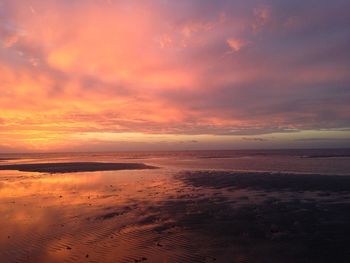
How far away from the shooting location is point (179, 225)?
17.4 metres

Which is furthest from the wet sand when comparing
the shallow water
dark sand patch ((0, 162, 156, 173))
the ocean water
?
dark sand patch ((0, 162, 156, 173))

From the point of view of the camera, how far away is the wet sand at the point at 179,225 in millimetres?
12836

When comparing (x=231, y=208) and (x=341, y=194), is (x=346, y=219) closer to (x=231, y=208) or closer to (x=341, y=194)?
(x=231, y=208)

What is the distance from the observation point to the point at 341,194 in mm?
25719

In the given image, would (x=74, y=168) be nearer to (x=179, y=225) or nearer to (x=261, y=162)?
(x=261, y=162)

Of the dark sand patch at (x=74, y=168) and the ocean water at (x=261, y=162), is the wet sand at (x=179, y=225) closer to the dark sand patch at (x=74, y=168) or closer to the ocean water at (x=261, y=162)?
the ocean water at (x=261, y=162)

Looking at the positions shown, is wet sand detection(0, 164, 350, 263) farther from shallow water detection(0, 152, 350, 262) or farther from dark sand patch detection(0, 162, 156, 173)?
dark sand patch detection(0, 162, 156, 173)

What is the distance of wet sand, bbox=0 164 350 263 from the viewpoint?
12.8 metres

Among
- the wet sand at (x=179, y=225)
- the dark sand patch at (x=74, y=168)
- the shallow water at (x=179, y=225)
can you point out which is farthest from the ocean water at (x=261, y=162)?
the wet sand at (x=179, y=225)

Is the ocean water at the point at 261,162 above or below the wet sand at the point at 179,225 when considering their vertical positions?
above

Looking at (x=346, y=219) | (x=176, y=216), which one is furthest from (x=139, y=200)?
(x=346, y=219)

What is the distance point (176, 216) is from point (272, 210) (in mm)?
5916

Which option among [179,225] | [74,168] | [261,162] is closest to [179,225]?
[179,225]

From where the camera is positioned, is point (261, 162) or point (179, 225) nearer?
point (179, 225)
